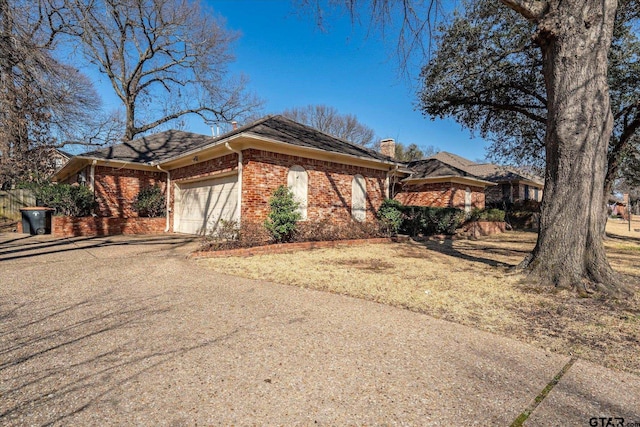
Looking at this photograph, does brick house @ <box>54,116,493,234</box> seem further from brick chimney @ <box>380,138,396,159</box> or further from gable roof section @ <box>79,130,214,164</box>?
brick chimney @ <box>380,138,396,159</box>

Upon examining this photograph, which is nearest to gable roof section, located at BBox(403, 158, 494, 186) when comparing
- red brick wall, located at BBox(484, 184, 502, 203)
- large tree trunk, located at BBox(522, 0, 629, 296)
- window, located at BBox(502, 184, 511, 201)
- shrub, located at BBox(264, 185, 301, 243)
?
red brick wall, located at BBox(484, 184, 502, 203)

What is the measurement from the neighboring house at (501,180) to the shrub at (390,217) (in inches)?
649

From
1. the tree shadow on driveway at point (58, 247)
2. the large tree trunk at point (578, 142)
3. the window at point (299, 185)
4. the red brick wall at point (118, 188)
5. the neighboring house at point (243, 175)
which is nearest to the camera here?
the large tree trunk at point (578, 142)

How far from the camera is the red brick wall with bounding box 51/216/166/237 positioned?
11602mm

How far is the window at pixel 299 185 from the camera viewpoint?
10820 millimetres

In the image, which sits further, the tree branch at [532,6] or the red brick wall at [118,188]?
the red brick wall at [118,188]

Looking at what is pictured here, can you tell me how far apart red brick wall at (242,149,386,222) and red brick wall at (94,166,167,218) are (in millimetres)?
6911

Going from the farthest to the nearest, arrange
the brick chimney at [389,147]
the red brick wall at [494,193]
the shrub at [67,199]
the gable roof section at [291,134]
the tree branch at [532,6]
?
1. the red brick wall at [494,193]
2. the brick chimney at [389,147]
3. the shrub at [67,199]
4. the gable roof section at [291,134]
5. the tree branch at [532,6]

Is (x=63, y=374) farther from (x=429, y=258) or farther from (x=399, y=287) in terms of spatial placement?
(x=429, y=258)

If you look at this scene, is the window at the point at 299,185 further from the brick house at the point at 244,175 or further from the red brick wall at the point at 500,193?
the red brick wall at the point at 500,193

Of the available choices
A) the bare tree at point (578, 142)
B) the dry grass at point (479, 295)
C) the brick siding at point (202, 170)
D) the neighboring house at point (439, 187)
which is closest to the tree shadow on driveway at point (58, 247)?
the dry grass at point (479, 295)

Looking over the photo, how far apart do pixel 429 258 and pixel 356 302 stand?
4.44 metres

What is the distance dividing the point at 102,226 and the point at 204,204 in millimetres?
3903

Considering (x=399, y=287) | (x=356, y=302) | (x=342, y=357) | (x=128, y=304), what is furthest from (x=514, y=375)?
(x=128, y=304)
